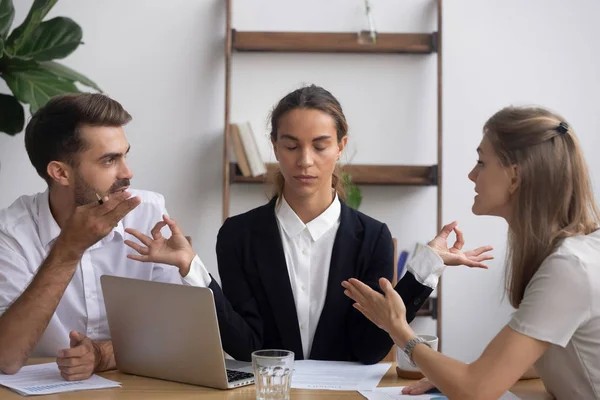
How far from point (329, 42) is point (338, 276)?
5.83 feet

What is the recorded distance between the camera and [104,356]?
5.22ft

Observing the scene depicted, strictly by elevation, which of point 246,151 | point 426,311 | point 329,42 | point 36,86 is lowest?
point 426,311

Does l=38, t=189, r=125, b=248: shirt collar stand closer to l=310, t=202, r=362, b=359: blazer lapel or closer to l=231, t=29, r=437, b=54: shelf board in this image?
l=310, t=202, r=362, b=359: blazer lapel

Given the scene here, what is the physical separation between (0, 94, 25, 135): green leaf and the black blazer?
1.51m

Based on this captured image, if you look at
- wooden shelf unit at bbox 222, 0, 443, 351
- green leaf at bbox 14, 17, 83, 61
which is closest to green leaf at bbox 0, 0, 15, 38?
green leaf at bbox 14, 17, 83, 61

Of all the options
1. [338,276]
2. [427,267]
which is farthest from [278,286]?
[427,267]

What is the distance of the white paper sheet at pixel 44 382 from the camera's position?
1416mm

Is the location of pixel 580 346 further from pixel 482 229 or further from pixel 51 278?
pixel 482 229

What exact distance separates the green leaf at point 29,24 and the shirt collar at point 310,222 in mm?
1533

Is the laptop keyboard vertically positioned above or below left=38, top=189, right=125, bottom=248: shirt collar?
below

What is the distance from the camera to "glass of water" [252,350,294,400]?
132 cm

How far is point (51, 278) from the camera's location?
1.66m

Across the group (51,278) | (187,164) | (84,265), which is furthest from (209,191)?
(51,278)

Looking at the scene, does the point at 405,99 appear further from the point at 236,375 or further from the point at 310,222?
the point at 236,375
